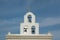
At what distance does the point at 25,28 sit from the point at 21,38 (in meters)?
1.82

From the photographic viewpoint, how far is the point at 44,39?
51.5 meters

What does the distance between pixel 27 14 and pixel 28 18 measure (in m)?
0.61

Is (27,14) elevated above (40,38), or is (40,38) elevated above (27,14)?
(27,14)

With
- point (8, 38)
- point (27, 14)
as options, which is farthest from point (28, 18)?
point (8, 38)

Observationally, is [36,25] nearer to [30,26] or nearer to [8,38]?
[30,26]

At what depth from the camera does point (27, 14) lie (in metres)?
52.8

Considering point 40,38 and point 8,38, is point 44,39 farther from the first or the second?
point 8,38

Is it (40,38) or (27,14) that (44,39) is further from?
(27,14)

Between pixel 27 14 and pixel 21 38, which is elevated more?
pixel 27 14

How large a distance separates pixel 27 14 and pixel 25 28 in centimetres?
181

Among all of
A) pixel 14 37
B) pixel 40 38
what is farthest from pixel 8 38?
pixel 40 38

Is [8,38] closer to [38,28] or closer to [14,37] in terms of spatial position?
[14,37]

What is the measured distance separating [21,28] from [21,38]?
162cm

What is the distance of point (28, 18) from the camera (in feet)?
174
